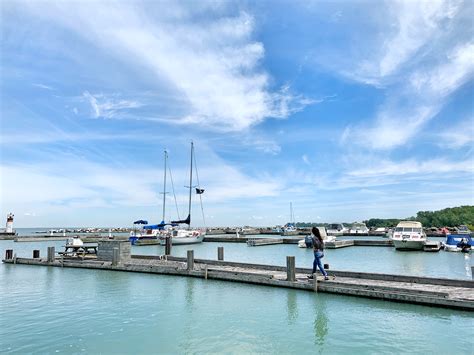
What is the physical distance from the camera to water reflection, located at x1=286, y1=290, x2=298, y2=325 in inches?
507

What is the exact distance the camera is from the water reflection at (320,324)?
10727mm

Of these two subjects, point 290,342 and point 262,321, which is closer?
point 290,342

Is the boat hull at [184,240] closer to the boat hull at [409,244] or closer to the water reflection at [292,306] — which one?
the boat hull at [409,244]

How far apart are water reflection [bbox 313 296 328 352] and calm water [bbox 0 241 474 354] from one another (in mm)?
33

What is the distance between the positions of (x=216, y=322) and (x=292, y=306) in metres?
3.50

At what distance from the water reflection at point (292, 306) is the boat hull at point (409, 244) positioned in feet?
105

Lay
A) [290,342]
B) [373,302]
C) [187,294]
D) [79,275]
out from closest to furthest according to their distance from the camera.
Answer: [290,342] → [373,302] → [187,294] → [79,275]

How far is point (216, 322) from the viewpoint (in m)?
12.5

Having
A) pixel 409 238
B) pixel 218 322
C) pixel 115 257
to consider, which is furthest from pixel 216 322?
pixel 409 238

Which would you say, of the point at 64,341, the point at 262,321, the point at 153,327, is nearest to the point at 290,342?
the point at 262,321

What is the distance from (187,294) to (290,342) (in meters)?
7.64

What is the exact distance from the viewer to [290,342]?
1053 centimetres

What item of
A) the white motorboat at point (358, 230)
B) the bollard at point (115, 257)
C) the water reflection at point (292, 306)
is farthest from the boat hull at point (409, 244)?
the white motorboat at point (358, 230)

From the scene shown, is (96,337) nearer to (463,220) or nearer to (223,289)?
(223,289)
